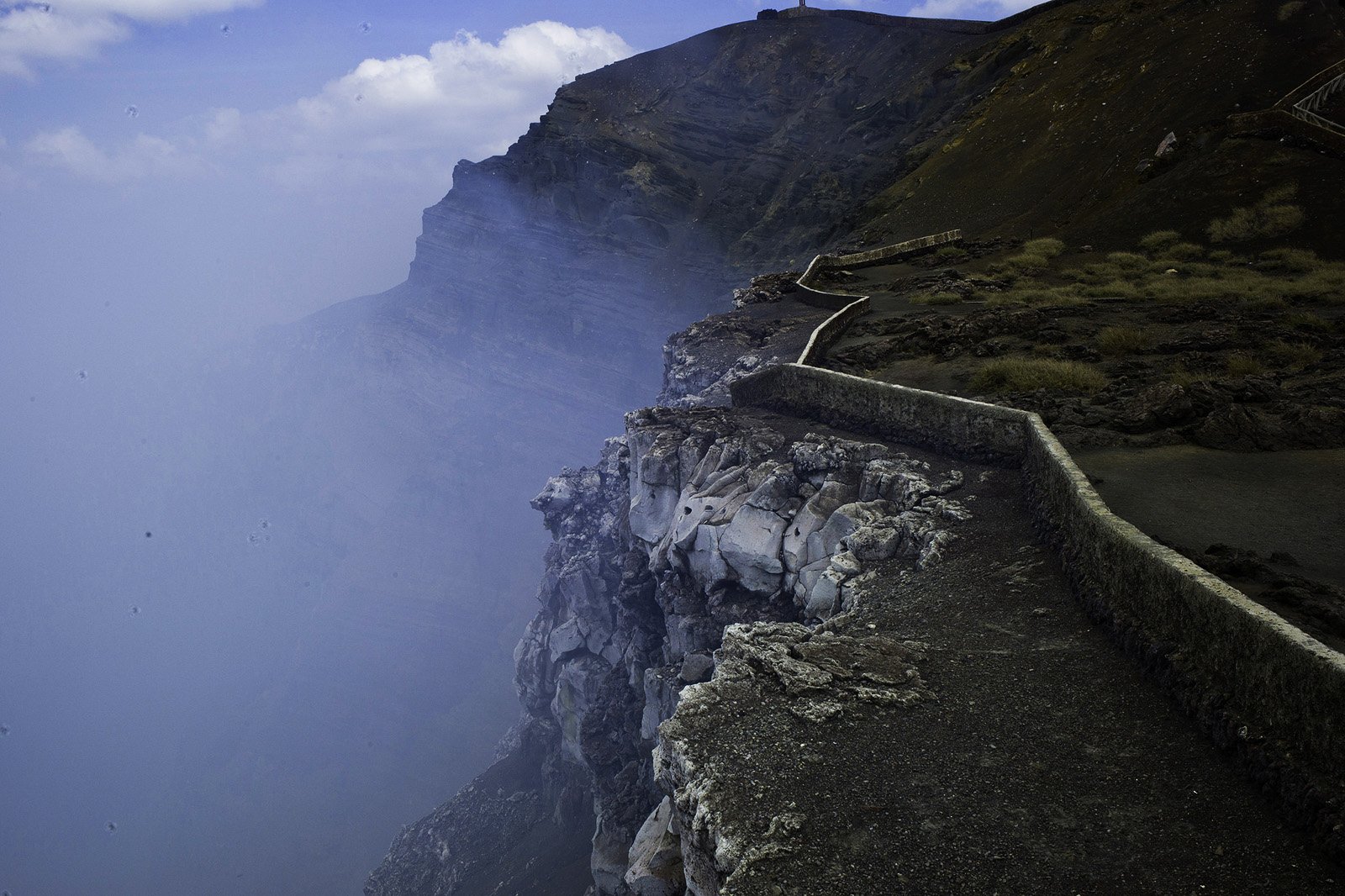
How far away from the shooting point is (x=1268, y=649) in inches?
192

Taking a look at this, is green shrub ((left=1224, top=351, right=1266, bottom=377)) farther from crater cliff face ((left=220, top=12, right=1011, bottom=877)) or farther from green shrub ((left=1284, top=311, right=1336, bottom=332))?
crater cliff face ((left=220, top=12, right=1011, bottom=877))

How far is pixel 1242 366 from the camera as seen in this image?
12.9 metres

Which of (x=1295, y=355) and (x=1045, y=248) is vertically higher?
(x=1045, y=248)

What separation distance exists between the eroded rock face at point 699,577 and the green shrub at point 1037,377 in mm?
3293

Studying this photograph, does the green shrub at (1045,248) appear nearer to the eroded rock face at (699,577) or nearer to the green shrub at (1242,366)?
the green shrub at (1242,366)

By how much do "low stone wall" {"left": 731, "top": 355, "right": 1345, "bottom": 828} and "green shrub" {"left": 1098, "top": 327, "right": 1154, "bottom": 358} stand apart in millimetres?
6153

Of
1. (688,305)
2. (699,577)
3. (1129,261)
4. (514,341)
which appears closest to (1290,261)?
(1129,261)

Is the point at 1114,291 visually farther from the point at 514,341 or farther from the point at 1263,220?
the point at 514,341

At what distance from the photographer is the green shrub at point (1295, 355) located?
12.9m

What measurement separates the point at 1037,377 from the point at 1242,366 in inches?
123

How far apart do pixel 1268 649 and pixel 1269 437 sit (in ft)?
20.7

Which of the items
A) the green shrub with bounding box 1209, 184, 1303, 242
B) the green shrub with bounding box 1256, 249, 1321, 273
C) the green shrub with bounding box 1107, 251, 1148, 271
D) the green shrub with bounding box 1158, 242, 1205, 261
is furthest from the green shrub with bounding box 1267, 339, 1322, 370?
the green shrub with bounding box 1209, 184, 1303, 242

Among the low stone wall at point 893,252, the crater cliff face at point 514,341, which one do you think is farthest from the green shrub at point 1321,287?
the crater cliff face at point 514,341

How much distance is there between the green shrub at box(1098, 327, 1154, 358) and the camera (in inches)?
601
